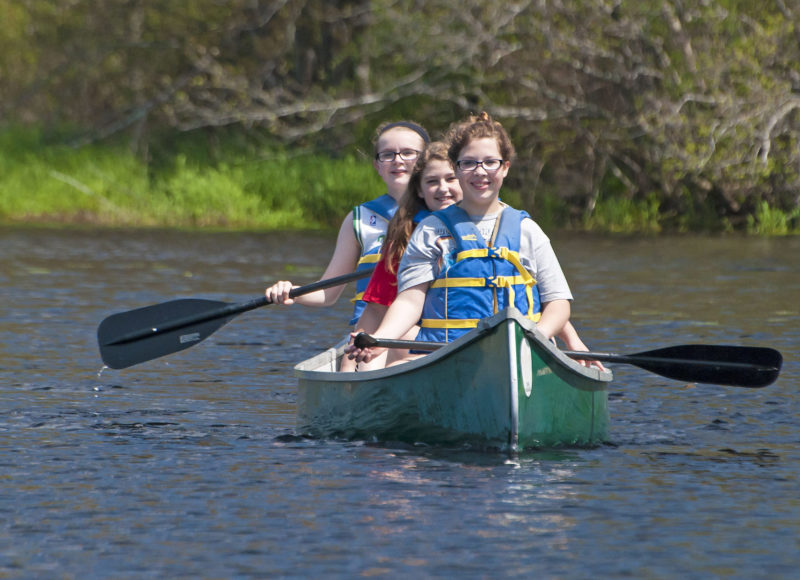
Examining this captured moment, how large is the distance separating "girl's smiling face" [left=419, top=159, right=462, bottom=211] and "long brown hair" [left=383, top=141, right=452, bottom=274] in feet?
0.09

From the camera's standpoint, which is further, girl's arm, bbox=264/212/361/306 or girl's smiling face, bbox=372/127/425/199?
girl's arm, bbox=264/212/361/306

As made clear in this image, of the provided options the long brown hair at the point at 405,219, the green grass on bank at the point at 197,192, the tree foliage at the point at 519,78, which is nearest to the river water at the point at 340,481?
the long brown hair at the point at 405,219

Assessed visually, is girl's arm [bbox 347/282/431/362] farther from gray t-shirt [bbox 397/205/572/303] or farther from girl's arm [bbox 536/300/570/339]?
girl's arm [bbox 536/300/570/339]

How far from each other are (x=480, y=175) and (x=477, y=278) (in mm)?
416

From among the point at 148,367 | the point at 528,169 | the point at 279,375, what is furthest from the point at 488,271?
the point at 528,169

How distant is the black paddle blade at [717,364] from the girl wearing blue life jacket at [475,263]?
0.62 m

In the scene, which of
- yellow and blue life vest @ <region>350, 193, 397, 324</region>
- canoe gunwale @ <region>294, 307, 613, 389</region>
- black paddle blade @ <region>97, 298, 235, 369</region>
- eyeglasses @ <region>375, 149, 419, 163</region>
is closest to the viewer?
canoe gunwale @ <region>294, 307, 613, 389</region>

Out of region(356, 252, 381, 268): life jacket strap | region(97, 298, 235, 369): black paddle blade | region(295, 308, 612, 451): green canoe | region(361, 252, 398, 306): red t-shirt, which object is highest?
region(356, 252, 381, 268): life jacket strap

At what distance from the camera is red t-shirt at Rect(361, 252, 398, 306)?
6.66m

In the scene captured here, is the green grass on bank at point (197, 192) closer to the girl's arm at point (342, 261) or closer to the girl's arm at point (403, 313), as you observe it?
the girl's arm at point (342, 261)

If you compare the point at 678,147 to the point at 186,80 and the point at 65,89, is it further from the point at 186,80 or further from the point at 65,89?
the point at 65,89

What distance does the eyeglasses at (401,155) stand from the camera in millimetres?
6840

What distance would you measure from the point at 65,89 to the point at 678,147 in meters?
11.1

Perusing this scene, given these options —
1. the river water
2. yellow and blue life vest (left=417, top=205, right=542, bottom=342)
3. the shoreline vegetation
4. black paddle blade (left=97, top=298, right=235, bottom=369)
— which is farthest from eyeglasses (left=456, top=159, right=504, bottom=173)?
the shoreline vegetation
